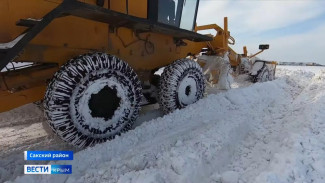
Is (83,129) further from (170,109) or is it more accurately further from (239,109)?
(239,109)

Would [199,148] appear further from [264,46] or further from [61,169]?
[264,46]

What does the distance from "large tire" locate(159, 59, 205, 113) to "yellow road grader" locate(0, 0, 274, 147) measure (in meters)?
0.02

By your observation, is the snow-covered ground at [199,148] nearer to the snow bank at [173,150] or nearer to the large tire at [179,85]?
the snow bank at [173,150]

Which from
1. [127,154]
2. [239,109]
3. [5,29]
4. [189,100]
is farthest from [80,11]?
[239,109]

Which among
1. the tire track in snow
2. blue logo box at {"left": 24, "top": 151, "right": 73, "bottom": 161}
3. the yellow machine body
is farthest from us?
the yellow machine body

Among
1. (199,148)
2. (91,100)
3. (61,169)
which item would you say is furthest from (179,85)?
(61,169)

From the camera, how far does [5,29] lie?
315 cm

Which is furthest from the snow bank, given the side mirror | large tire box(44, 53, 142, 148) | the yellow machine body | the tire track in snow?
the side mirror

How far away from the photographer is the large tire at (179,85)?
479 centimetres

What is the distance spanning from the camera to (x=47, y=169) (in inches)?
107

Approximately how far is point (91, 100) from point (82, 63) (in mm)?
479

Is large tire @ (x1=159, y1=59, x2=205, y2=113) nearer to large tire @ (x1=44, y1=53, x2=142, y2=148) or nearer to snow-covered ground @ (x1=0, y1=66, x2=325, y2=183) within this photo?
snow-covered ground @ (x1=0, y1=66, x2=325, y2=183)

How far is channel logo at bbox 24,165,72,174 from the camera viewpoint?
2688mm

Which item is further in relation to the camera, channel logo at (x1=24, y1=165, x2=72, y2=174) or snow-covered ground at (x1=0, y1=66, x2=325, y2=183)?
channel logo at (x1=24, y1=165, x2=72, y2=174)
